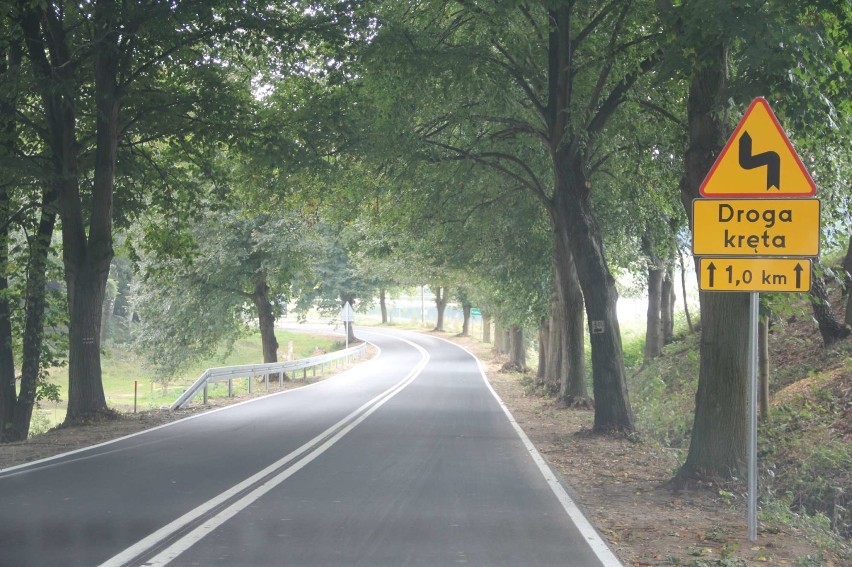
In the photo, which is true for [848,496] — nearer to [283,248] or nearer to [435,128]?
[435,128]

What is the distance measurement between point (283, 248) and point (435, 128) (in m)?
12.8

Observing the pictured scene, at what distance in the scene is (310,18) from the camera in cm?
1652

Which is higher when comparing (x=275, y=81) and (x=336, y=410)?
(x=275, y=81)

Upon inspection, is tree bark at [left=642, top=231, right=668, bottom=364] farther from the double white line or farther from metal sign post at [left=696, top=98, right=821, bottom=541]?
metal sign post at [left=696, top=98, right=821, bottom=541]

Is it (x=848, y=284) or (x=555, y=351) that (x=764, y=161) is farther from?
(x=555, y=351)

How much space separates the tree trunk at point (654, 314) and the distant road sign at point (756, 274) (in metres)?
19.5

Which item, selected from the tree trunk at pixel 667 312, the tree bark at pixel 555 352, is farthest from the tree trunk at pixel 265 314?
the tree trunk at pixel 667 312

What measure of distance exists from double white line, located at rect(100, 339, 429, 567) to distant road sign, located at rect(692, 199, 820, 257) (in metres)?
4.88

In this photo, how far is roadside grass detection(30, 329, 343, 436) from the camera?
37406 millimetres

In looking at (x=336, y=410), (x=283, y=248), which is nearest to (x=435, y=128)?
(x=336, y=410)

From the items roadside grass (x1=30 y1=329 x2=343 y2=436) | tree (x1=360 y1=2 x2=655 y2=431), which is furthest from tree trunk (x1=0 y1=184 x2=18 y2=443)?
tree (x1=360 y1=2 x2=655 y2=431)

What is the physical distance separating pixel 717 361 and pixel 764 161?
320 cm

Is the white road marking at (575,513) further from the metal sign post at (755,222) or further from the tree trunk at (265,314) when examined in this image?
the tree trunk at (265,314)

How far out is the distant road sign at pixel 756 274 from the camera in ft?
23.8
